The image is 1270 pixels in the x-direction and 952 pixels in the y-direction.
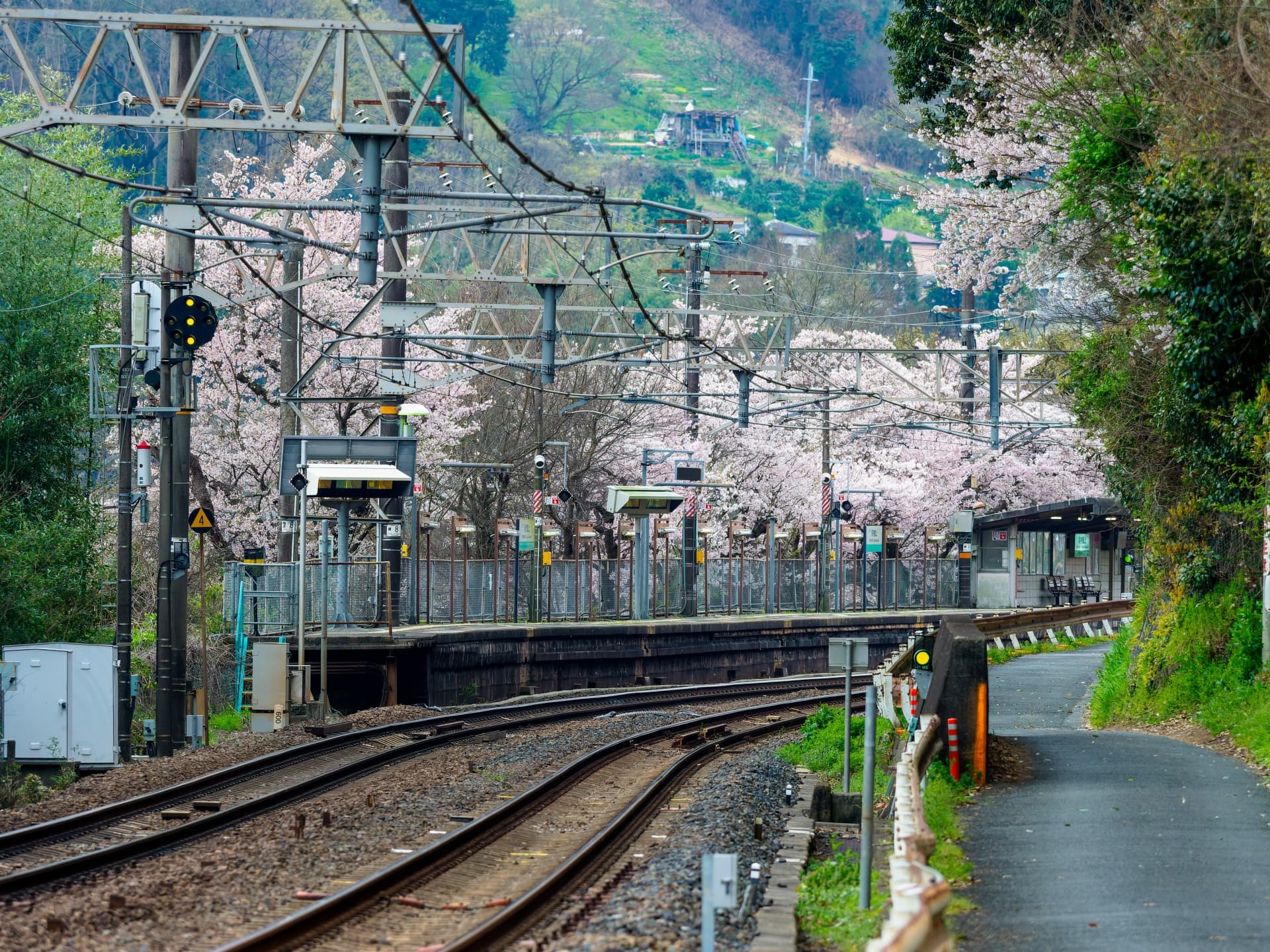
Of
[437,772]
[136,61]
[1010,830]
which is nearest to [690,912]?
[1010,830]

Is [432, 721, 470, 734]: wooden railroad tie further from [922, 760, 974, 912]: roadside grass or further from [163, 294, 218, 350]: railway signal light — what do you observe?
[922, 760, 974, 912]: roadside grass

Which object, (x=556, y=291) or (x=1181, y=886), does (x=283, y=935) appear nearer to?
(x=1181, y=886)

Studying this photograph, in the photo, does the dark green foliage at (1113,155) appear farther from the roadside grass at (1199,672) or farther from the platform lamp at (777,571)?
the platform lamp at (777,571)

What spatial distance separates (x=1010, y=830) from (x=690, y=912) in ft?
9.00

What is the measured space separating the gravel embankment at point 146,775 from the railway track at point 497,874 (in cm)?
391

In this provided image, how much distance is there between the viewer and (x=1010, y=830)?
1253 cm

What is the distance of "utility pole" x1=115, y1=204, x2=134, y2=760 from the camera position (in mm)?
22922

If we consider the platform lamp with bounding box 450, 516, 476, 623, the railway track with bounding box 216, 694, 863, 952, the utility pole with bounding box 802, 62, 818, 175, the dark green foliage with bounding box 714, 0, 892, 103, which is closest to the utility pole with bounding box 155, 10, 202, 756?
the railway track with bounding box 216, 694, 863, 952

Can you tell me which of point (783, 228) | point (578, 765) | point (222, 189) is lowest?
point (578, 765)

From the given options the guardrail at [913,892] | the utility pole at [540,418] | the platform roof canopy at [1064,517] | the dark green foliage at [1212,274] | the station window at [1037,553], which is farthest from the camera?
the station window at [1037,553]

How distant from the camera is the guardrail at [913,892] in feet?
22.7

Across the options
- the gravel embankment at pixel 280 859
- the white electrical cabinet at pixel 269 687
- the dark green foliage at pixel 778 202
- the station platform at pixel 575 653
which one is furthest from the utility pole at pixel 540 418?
the dark green foliage at pixel 778 202

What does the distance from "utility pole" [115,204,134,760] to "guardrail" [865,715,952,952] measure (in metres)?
14.8

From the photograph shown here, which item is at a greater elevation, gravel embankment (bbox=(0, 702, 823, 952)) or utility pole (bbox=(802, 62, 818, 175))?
utility pole (bbox=(802, 62, 818, 175))
